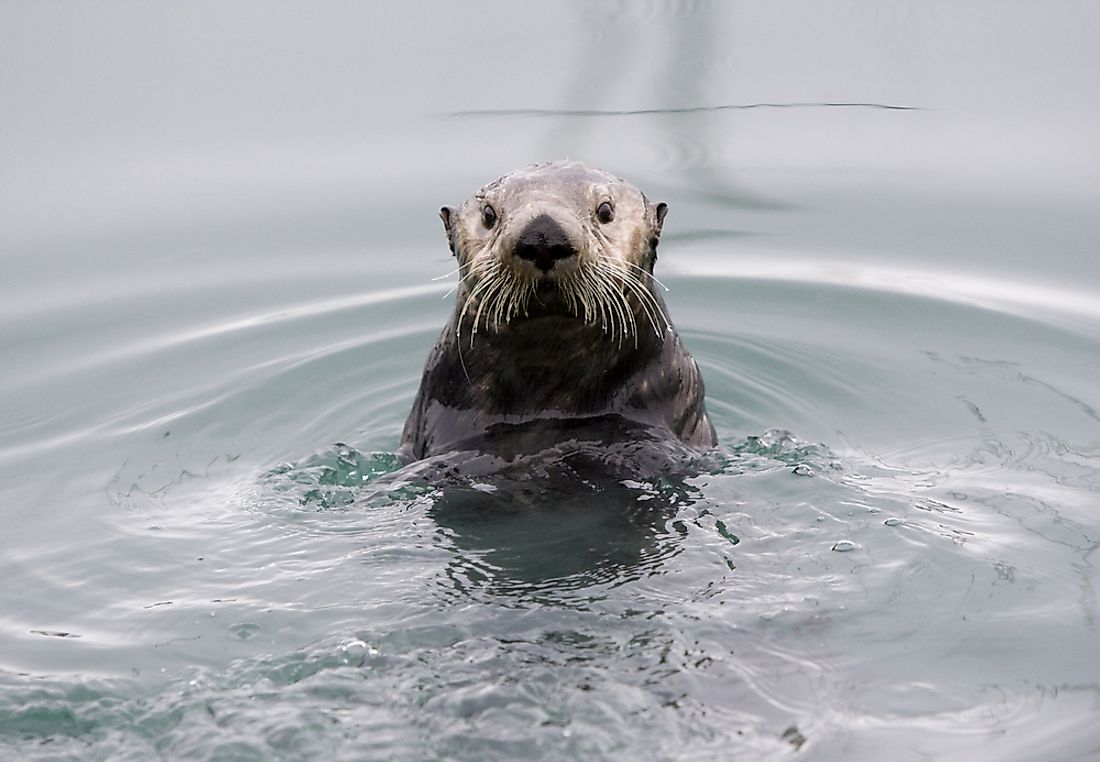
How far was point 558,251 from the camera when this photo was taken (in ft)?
15.4

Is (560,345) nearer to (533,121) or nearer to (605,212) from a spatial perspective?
(605,212)

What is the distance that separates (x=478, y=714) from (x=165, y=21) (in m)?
7.47

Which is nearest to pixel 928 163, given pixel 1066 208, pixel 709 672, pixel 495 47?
pixel 1066 208

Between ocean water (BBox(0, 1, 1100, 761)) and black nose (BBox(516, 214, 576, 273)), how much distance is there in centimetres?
83

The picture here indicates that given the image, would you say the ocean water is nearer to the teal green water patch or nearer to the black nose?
the teal green water patch

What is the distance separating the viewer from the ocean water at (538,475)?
12.5 feet

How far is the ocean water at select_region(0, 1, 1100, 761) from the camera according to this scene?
12.5 ft

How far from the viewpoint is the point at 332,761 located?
349 centimetres

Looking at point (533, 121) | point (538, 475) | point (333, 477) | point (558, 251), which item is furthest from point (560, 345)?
point (533, 121)

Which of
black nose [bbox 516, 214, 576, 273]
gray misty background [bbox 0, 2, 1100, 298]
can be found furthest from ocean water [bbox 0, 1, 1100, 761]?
black nose [bbox 516, 214, 576, 273]

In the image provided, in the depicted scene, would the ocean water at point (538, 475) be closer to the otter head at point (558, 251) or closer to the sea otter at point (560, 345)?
the sea otter at point (560, 345)

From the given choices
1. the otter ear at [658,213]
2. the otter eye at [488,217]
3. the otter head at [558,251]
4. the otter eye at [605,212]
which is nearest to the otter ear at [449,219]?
the otter head at [558,251]

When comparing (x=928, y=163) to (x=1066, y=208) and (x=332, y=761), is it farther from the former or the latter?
(x=332, y=761)

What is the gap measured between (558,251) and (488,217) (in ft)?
1.54
